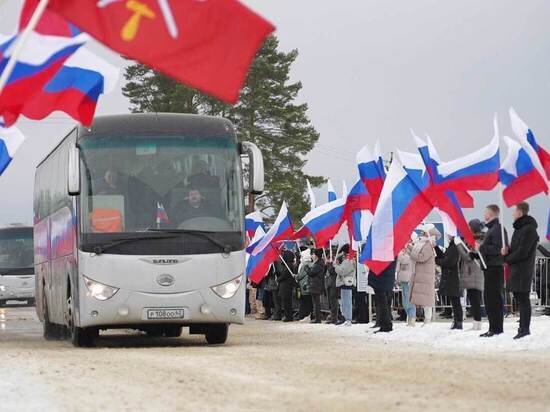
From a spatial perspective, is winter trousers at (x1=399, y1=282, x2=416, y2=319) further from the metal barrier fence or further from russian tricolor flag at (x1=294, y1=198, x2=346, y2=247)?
the metal barrier fence

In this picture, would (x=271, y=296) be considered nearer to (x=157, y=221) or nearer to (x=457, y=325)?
(x=457, y=325)

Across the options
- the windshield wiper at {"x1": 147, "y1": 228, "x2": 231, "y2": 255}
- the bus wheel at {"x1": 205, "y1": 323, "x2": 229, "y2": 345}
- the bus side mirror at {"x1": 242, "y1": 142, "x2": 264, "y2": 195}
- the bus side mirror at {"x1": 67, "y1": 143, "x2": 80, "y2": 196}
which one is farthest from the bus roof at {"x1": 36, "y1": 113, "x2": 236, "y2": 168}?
the bus wheel at {"x1": 205, "y1": 323, "x2": 229, "y2": 345}

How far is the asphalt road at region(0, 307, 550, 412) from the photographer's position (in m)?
11.7

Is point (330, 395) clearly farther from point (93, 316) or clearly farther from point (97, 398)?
point (93, 316)

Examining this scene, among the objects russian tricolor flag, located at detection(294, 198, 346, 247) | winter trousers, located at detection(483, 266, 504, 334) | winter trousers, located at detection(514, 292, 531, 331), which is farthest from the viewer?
russian tricolor flag, located at detection(294, 198, 346, 247)

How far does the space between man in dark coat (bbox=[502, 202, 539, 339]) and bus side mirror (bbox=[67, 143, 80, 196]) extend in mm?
6379

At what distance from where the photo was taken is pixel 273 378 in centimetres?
1433

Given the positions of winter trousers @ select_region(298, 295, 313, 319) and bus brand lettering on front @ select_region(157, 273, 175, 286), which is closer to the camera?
bus brand lettering on front @ select_region(157, 273, 175, 286)

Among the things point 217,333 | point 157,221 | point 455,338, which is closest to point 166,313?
point 157,221

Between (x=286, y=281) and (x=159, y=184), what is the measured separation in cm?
1198

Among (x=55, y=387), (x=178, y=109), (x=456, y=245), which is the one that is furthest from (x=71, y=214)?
(x=178, y=109)

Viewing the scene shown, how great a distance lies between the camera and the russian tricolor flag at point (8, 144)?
22359 millimetres

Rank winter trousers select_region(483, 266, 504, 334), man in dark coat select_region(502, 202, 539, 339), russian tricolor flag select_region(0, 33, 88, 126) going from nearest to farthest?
1. russian tricolor flag select_region(0, 33, 88, 126)
2. man in dark coat select_region(502, 202, 539, 339)
3. winter trousers select_region(483, 266, 504, 334)

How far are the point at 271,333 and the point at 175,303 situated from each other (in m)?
6.67
